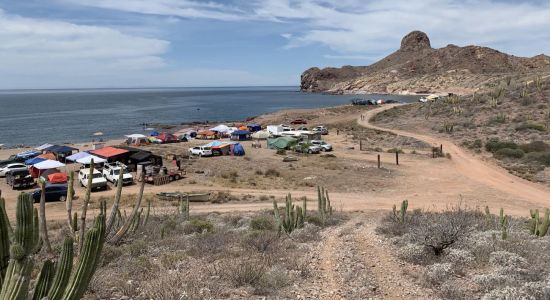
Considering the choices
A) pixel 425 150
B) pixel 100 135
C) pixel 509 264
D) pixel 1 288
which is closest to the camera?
pixel 1 288

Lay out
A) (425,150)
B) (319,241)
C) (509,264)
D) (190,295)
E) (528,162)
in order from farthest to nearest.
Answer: (425,150), (528,162), (319,241), (509,264), (190,295)

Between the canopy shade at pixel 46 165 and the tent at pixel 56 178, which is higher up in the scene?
the canopy shade at pixel 46 165

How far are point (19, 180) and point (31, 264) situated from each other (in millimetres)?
30641

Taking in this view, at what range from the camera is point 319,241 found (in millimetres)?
12734

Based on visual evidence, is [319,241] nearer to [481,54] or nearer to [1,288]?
[1,288]

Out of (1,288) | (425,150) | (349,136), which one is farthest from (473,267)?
(349,136)

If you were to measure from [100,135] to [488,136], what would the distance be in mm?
58616

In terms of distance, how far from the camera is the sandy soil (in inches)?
908

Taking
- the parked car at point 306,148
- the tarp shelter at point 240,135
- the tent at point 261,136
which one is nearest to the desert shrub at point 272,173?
the parked car at point 306,148

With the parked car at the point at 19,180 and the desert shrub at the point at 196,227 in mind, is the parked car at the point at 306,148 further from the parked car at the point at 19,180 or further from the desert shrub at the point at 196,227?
the desert shrub at the point at 196,227

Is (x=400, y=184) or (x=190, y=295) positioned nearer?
(x=190, y=295)

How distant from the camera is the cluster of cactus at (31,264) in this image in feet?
14.2

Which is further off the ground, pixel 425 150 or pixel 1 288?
pixel 1 288

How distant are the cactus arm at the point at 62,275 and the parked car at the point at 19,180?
2994 centimetres
